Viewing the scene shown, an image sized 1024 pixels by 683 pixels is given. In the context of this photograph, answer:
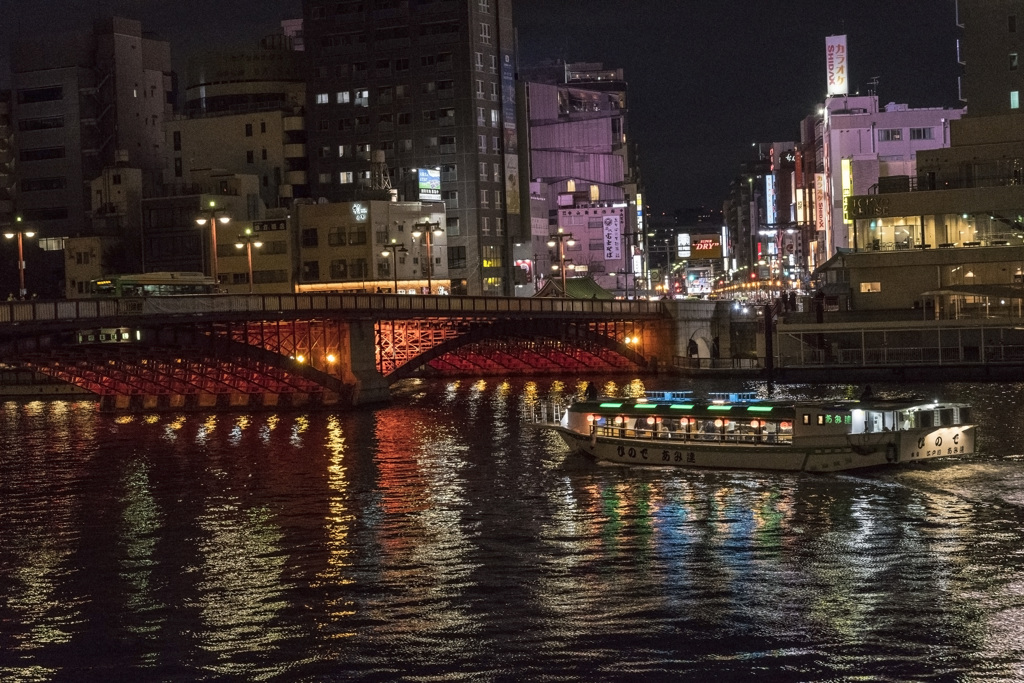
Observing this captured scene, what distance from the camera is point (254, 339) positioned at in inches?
3745

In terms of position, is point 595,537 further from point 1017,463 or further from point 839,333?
point 839,333

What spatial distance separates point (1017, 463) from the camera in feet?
198

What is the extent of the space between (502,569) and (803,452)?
21792 mm

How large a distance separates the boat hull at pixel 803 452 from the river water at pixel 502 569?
2.94 feet

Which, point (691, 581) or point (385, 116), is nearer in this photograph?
point (691, 581)

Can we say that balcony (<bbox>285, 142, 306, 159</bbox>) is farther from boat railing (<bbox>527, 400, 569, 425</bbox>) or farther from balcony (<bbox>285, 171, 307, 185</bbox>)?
boat railing (<bbox>527, 400, 569, 425</bbox>)

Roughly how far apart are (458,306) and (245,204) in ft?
172

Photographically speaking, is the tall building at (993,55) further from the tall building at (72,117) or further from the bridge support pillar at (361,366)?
the tall building at (72,117)

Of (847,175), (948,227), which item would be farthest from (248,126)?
(948,227)

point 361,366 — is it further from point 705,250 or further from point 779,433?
point 705,250

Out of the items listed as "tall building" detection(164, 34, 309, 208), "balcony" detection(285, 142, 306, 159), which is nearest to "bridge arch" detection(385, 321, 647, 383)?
"tall building" detection(164, 34, 309, 208)

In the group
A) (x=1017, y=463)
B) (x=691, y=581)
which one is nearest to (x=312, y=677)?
(x=691, y=581)

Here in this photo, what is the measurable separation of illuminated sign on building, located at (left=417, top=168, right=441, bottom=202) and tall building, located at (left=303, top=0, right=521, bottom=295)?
7.58ft

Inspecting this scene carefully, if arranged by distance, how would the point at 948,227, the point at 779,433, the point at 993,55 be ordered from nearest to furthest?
the point at 779,433
the point at 948,227
the point at 993,55
